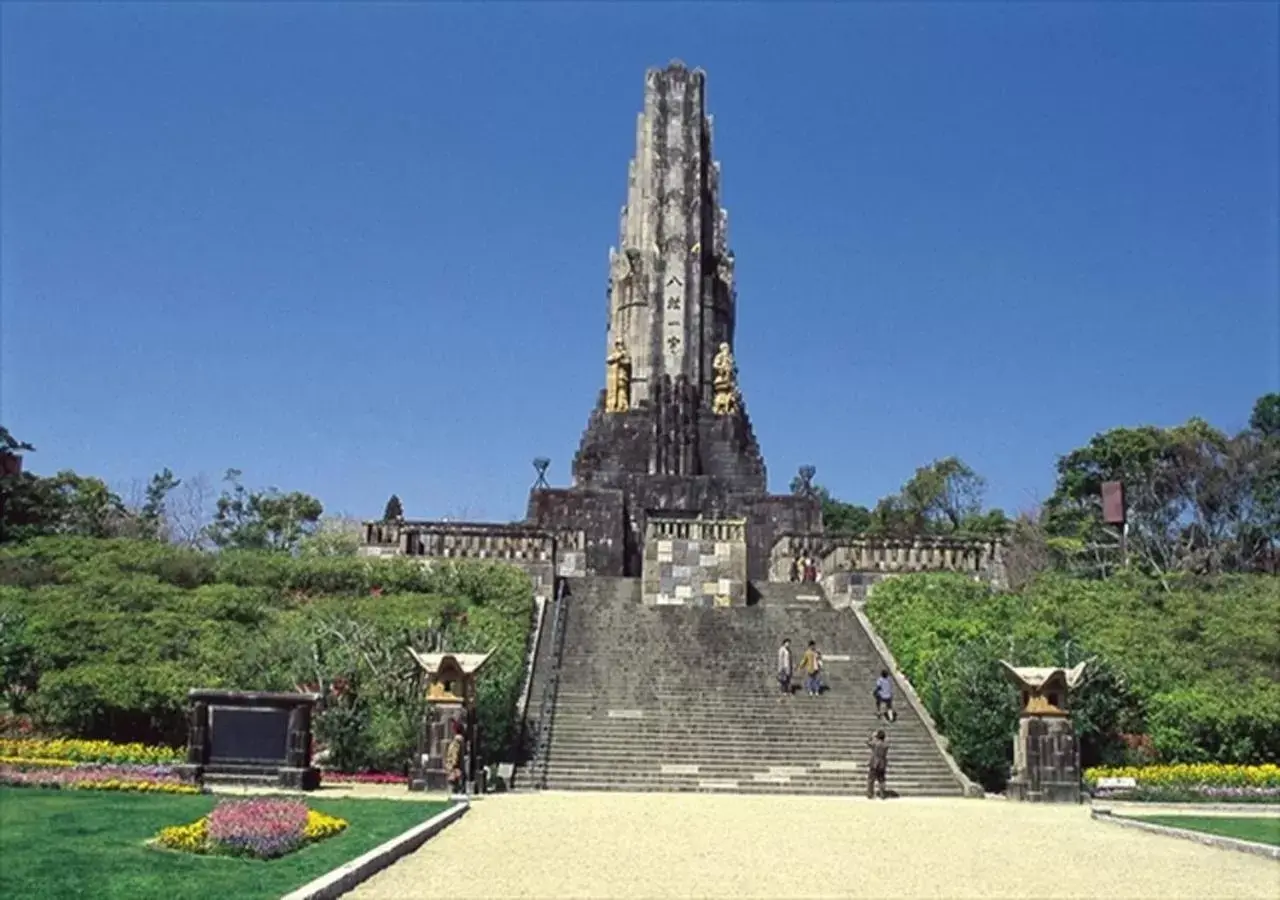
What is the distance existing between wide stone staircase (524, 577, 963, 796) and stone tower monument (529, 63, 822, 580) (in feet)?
39.0

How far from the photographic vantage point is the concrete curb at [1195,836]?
15.3 m

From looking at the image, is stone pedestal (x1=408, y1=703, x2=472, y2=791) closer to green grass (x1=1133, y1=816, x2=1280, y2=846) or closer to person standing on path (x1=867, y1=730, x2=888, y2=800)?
person standing on path (x1=867, y1=730, x2=888, y2=800)

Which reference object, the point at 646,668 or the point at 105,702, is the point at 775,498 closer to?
the point at 646,668

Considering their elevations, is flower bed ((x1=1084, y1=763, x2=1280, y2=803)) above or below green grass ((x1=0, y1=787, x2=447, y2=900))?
below

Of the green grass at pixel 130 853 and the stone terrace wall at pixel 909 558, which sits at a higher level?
the stone terrace wall at pixel 909 558

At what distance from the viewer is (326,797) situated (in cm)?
1916

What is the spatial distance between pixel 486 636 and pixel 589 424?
2344cm

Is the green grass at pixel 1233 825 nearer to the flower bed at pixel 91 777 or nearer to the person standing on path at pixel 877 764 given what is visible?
the person standing on path at pixel 877 764

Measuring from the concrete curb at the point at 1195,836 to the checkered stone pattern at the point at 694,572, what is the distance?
1666 centimetres

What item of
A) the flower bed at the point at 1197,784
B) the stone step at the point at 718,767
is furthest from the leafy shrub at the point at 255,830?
the flower bed at the point at 1197,784

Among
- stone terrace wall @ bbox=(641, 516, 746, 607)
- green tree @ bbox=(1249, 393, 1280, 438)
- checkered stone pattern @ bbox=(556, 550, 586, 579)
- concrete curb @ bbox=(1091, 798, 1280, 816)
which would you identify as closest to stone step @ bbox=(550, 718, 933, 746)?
concrete curb @ bbox=(1091, 798, 1280, 816)

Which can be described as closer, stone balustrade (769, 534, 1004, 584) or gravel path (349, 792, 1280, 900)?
gravel path (349, 792, 1280, 900)

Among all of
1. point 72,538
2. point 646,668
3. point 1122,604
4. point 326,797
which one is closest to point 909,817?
point 326,797

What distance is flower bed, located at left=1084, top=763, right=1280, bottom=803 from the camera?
72.5 ft
